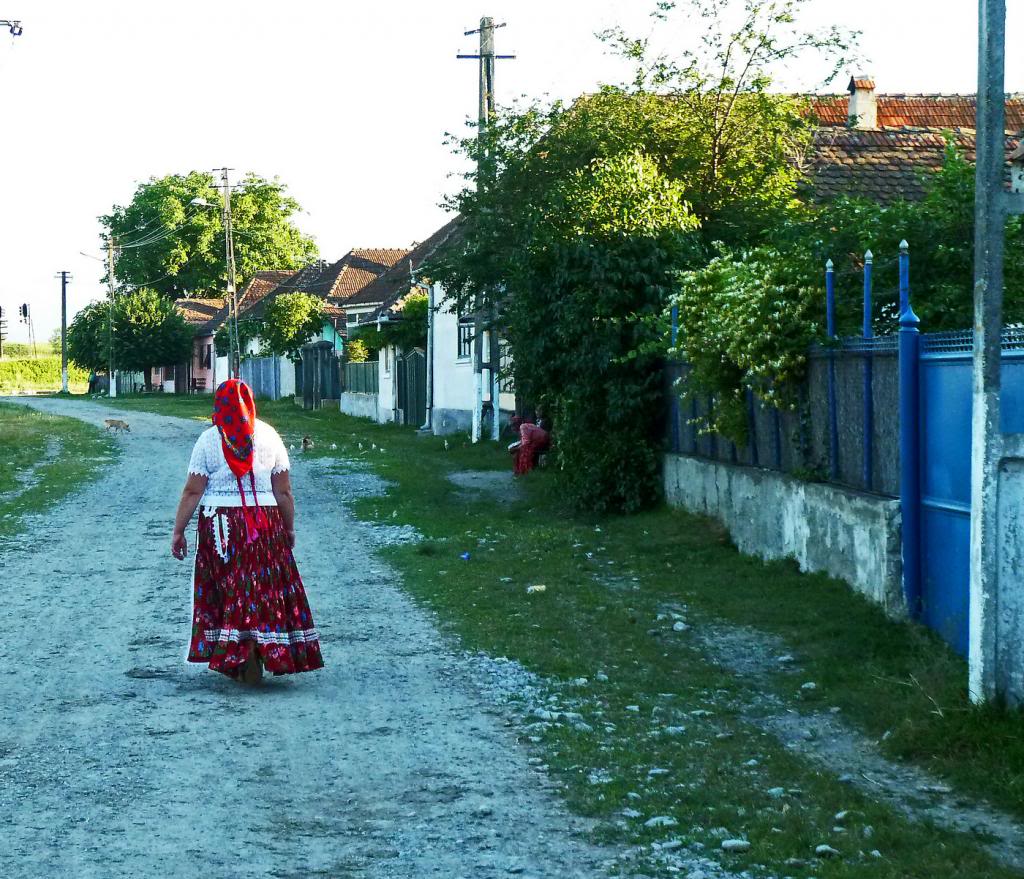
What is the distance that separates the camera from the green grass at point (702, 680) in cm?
541

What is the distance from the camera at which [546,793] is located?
19.3ft

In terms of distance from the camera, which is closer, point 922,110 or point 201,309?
point 922,110

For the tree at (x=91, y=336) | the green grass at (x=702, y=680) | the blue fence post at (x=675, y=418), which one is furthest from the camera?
the tree at (x=91, y=336)

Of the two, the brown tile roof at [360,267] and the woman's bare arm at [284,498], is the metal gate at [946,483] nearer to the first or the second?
the woman's bare arm at [284,498]

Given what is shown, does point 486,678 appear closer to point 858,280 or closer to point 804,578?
point 804,578

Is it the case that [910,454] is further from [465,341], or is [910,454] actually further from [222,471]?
[465,341]

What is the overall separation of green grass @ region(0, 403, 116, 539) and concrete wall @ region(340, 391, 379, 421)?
8012 millimetres

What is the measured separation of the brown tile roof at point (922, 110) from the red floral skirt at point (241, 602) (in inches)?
866

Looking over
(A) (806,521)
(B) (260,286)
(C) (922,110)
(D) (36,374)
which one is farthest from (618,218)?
(D) (36,374)

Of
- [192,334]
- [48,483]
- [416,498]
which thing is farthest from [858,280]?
[192,334]

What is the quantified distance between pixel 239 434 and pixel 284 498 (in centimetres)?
45

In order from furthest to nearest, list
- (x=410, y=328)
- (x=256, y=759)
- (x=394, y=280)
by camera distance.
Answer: (x=394, y=280), (x=410, y=328), (x=256, y=759)

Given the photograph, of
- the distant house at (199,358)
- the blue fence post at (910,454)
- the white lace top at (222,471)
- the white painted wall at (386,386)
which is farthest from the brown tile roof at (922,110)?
the distant house at (199,358)

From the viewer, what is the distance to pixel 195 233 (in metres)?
83.7
